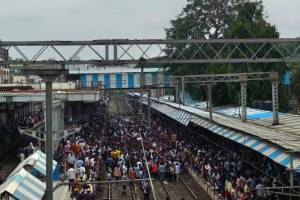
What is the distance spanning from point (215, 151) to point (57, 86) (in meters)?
25.5

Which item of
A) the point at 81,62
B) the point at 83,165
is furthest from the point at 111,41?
the point at 83,165

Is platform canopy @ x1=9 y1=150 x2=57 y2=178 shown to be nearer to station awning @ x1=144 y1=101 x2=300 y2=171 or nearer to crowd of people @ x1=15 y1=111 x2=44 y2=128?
station awning @ x1=144 y1=101 x2=300 y2=171

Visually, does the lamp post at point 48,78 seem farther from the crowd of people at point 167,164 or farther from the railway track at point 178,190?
the railway track at point 178,190

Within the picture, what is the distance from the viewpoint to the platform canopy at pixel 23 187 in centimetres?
1165

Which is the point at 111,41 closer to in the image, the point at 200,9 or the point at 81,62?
the point at 81,62

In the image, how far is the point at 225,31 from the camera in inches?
2018

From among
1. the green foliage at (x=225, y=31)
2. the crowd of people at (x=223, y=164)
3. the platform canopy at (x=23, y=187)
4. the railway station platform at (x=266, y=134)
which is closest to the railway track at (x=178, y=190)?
the crowd of people at (x=223, y=164)

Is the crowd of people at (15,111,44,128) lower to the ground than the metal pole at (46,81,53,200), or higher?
lower

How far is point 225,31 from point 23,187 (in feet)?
133

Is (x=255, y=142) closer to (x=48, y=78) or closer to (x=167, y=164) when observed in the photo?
(x=167, y=164)

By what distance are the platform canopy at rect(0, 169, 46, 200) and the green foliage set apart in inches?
1057

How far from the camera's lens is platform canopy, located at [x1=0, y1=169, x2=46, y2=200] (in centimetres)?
1165

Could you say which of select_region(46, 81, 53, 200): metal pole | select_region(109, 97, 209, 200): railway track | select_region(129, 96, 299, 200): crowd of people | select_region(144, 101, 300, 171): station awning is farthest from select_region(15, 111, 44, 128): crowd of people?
select_region(46, 81, 53, 200): metal pole

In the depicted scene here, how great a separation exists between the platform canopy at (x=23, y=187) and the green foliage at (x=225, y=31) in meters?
26.9
